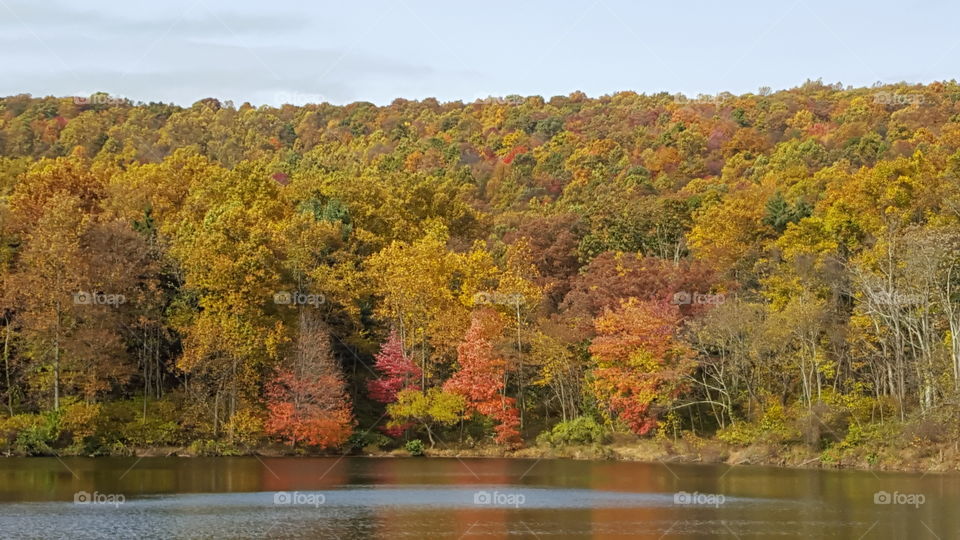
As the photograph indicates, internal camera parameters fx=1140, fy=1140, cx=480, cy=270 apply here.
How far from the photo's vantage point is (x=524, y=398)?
67375mm

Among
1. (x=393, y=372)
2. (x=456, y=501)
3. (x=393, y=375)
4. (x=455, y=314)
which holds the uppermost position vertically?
(x=455, y=314)

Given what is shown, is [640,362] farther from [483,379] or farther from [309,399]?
[309,399]

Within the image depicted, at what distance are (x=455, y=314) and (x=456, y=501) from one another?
82.7 feet

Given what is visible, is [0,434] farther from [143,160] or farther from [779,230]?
[143,160]

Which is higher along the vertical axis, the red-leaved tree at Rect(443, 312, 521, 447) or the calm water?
the red-leaved tree at Rect(443, 312, 521, 447)

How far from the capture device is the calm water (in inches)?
1304

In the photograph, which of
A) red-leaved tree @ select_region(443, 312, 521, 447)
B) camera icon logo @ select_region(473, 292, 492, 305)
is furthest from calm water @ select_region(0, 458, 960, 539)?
camera icon logo @ select_region(473, 292, 492, 305)

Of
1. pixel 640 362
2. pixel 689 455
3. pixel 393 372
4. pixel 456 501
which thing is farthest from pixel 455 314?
pixel 456 501

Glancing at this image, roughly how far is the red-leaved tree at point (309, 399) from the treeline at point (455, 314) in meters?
0.12

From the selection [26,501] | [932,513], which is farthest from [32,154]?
[932,513]

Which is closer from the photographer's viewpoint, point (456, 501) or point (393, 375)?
point (456, 501)

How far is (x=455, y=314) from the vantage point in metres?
64.8

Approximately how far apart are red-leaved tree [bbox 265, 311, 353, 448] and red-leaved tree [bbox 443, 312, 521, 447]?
655 cm

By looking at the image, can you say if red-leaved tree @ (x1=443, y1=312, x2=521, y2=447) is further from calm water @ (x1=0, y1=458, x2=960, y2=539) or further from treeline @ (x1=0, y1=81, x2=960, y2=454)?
calm water @ (x1=0, y1=458, x2=960, y2=539)
